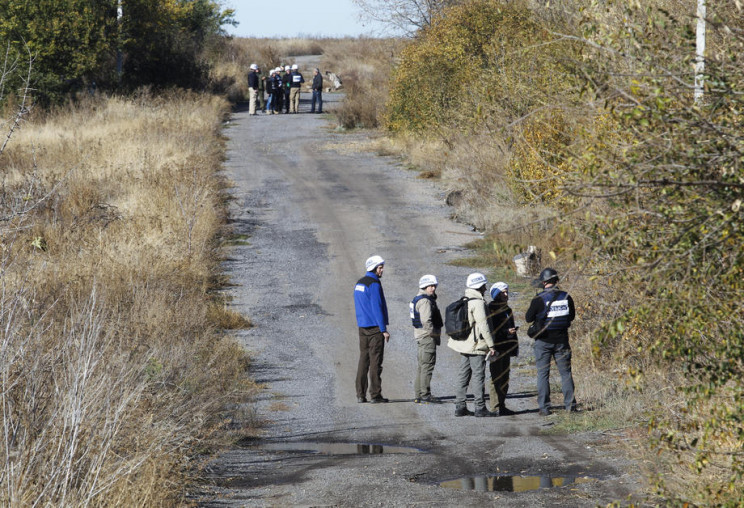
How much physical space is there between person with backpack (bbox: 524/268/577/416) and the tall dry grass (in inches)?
143

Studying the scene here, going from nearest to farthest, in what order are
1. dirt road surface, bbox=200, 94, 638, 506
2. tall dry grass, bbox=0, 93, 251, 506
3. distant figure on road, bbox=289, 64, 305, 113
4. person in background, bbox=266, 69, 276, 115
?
tall dry grass, bbox=0, 93, 251, 506, dirt road surface, bbox=200, 94, 638, 506, person in background, bbox=266, 69, 276, 115, distant figure on road, bbox=289, 64, 305, 113

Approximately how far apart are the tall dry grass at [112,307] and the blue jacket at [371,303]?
178cm

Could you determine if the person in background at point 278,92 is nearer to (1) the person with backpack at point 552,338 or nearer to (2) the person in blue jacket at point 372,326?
(2) the person in blue jacket at point 372,326

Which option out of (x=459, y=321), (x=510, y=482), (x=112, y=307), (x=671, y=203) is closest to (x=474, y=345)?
(x=459, y=321)

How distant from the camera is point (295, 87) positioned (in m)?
41.5

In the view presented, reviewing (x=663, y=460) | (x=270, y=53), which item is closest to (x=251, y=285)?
(x=663, y=460)

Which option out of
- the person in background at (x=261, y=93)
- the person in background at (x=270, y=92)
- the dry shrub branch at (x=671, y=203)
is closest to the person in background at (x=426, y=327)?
the dry shrub branch at (x=671, y=203)

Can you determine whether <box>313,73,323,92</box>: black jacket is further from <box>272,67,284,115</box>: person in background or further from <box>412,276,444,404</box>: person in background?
<box>412,276,444,404</box>: person in background

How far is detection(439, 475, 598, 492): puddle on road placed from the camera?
826cm

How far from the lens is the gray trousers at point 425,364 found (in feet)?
38.6

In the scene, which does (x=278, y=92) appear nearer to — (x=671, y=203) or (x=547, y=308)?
(x=547, y=308)

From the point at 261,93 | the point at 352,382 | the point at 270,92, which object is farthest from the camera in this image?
the point at 261,93

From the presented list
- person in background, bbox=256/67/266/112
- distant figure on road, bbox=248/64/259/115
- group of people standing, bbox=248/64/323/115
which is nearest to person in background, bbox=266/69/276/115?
group of people standing, bbox=248/64/323/115

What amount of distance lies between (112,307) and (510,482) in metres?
6.43
